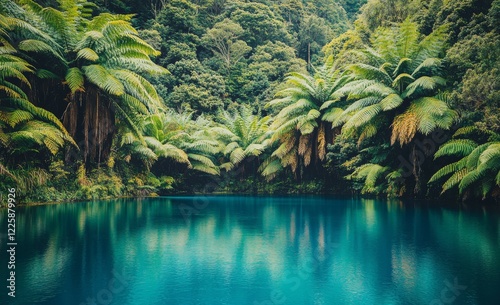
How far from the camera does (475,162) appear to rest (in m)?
9.71

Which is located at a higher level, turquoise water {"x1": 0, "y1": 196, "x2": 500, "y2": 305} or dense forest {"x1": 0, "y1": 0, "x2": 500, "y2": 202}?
dense forest {"x1": 0, "y1": 0, "x2": 500, "y2": 202}

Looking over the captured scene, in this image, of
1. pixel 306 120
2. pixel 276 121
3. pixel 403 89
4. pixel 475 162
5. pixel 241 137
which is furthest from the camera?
pixel 241 137

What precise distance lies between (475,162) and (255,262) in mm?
7581

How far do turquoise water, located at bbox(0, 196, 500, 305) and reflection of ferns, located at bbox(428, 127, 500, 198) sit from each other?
2130mm

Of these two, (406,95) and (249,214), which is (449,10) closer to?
(406,95)

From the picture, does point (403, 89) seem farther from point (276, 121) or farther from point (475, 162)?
point (276, 121)

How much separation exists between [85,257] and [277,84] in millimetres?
20803

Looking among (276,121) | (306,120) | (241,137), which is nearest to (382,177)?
(306,120)

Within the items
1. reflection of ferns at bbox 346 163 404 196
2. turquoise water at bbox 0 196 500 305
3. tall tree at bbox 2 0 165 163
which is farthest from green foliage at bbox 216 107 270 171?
turquoise water at bbox 0 196 500 305

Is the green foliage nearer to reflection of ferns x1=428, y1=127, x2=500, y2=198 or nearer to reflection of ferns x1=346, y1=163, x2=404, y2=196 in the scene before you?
reflection of ferns x1=346, y1=163, x2=404, y2=196

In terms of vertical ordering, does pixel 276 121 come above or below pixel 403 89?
below

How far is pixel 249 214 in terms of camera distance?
9.26 metres

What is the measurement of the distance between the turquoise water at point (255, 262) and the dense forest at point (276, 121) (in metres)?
3.38

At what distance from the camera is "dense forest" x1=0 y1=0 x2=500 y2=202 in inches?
390
